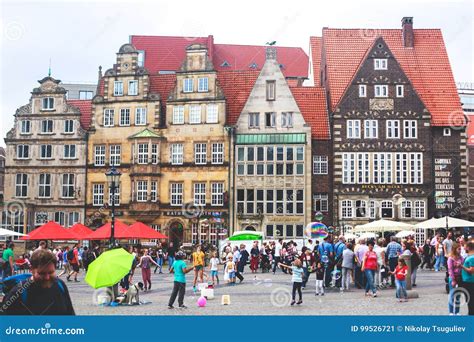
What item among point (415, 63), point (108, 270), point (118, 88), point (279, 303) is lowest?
point (279, 303)

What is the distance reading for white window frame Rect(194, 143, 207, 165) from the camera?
4453 cm

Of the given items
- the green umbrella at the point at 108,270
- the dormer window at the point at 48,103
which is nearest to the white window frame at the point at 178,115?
the dormer window at the point at 48,103

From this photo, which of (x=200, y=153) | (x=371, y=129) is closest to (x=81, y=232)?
(x=200, y=153)

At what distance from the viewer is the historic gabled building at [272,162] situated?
4375cm

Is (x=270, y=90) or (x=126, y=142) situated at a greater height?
(x=270, y=90)

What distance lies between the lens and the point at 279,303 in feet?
53.7

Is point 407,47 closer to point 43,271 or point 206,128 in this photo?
point 206,128

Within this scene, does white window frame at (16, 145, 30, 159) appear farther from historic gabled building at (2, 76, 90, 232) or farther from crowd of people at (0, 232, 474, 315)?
crowd of people at (0, 232, 474, 315)

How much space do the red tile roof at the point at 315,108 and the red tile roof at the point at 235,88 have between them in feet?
9.59

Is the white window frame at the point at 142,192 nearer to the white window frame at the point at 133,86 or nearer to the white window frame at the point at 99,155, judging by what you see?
the white window frame at the point at 99,155

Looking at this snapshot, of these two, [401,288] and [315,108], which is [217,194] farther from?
[401,288]

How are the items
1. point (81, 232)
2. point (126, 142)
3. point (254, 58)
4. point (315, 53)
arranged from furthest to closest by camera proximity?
point (254, 58) < point (315, 53) < point (126, 142) < point (81, 232)

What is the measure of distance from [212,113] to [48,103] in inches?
417
